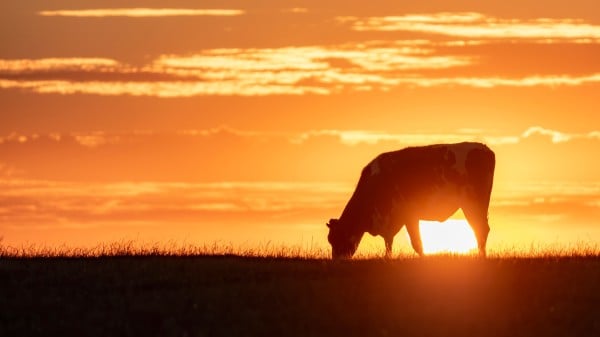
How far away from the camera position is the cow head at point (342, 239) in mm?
40344

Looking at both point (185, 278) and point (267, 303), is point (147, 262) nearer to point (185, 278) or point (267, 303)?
point (185, 278)

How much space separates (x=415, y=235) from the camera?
1519 inches

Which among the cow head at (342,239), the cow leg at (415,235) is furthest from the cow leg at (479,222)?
the cow head at (342,239)

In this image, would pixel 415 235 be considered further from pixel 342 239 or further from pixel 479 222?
pixel 342 239

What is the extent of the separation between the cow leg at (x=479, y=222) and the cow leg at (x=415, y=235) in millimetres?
1617

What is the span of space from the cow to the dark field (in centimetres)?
707

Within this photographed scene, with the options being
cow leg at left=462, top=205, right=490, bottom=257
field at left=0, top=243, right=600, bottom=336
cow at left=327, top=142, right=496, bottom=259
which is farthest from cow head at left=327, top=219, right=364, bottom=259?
field at left=0, top=243, right=600, bottom=336

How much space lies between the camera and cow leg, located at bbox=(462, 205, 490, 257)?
1469 inches

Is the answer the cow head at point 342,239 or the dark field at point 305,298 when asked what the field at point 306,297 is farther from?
the cow head at point 342,239

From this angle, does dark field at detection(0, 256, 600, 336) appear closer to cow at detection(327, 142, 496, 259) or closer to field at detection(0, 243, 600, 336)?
field at detection(0, 243, 600, 336)

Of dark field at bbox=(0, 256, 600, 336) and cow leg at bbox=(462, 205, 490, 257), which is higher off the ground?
cow leg at bbox=(462, 205, 490, 257)

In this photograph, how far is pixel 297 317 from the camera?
82.2 ft

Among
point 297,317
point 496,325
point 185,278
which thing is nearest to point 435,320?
point 496,325

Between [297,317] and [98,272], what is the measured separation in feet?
22.0
